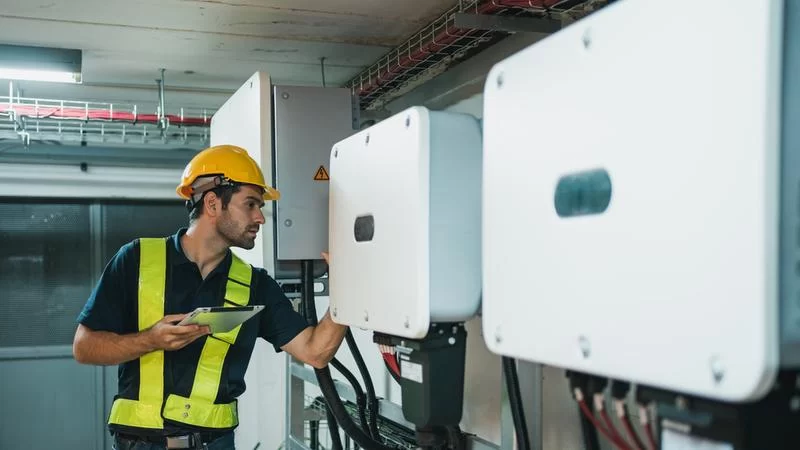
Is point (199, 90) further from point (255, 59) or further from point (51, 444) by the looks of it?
point (51, 444)

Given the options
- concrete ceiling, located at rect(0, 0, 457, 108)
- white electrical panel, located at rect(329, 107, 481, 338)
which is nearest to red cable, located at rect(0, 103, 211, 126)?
concrete ceiling, located at rect(0, 0, 457, 108)

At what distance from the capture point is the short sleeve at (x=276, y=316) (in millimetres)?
2000

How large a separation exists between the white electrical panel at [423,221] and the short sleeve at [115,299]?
0.84 metres

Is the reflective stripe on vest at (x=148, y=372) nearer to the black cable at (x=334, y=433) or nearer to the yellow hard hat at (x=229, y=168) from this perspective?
the yellow hard hat at (x=229, y=168)

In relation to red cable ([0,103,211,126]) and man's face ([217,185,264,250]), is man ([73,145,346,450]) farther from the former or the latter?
red cable ([0,103,211,126])

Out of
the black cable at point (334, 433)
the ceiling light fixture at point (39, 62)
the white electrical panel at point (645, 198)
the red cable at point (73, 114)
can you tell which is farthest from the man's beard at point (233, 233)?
the red cable at point (73, 114)

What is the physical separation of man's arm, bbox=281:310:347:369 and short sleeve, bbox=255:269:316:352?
40 millimetres

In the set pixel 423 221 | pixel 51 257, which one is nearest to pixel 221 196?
pixel 423 221

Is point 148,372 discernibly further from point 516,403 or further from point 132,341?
point 516,403

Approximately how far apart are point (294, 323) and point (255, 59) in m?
1.00

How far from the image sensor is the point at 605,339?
0.79 m

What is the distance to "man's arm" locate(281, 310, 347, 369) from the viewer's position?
1.91m

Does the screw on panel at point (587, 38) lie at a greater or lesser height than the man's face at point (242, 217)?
greater

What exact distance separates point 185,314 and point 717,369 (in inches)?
55.0
